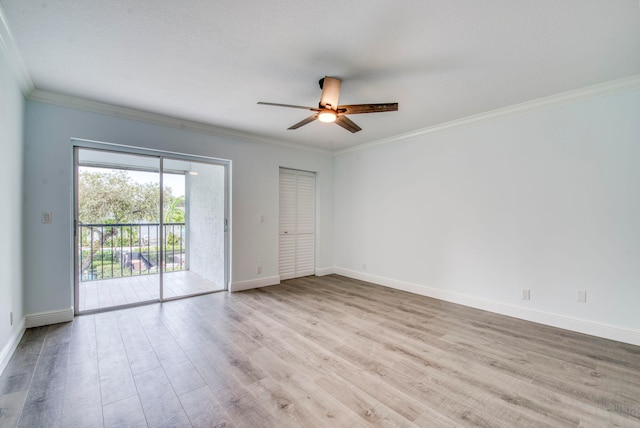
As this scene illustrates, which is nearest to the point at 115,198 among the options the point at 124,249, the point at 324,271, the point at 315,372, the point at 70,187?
the point at 70,187

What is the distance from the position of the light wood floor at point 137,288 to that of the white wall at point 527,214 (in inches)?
126

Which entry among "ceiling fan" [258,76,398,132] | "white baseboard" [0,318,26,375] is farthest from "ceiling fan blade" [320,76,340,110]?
"white baseboard" [0,318,26,375]

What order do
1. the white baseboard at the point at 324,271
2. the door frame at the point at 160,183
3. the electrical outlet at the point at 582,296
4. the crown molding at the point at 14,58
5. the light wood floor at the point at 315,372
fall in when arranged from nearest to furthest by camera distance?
the light wood floor at the point at 315,372
the crown molding at the point at 14,58
the electrical outlet at the point at 582,296
the door frame at the point at 160,183
the white baseboard at the point at 324,271

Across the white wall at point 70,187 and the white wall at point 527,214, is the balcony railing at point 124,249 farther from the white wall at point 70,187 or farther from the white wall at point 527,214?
the white wall at point 527,214

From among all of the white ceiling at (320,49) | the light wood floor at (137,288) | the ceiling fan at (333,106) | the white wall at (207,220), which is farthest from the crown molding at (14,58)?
the light wood floor at (137,288)

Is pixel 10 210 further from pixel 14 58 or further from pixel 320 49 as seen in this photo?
pixel 320 49

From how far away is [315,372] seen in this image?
229 cm

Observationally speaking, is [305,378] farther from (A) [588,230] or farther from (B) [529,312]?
(A) [588,230]

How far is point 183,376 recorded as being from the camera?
2.23 meters

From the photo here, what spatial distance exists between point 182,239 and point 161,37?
10.8 ft

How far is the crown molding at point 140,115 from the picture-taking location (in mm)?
3189

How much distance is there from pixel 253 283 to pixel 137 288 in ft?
5.74

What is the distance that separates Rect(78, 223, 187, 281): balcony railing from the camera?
3735mm

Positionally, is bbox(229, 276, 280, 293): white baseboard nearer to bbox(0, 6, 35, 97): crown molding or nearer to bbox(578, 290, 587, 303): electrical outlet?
bbox(0, 6, 35, 97): crown molding
